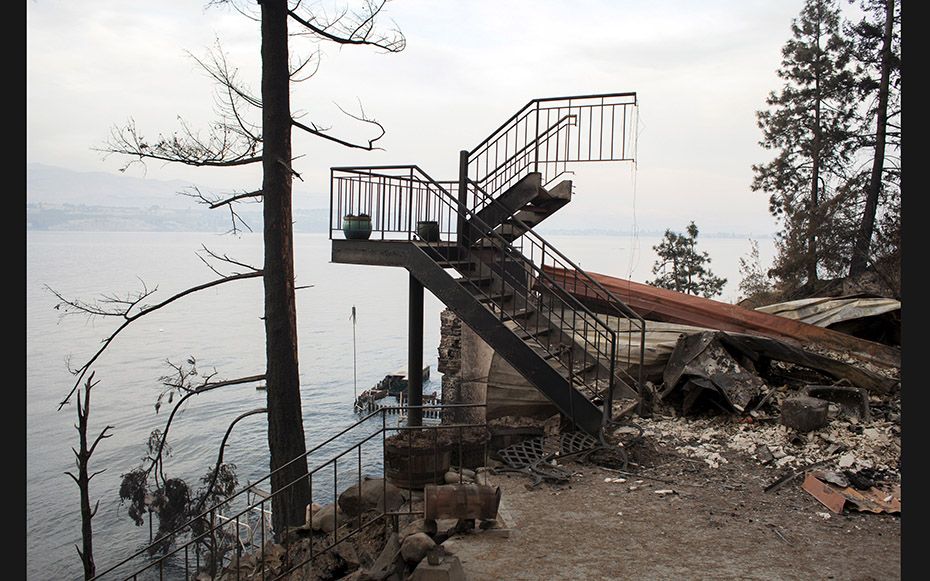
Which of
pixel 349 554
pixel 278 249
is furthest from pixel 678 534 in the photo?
pixel 278 249

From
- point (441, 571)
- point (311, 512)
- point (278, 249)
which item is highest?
point (278, 249)

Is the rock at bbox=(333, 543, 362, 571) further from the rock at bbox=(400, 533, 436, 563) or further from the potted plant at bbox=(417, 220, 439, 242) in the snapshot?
the potted plant at bbox=(417, 220, 439, 242)

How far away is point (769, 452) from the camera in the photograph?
772cm

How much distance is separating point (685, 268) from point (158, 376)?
31014 millimetres

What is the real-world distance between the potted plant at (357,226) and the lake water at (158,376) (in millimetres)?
3818

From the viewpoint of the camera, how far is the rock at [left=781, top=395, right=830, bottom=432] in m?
8.01

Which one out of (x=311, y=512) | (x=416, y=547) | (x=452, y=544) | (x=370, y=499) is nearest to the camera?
(x=416, y=547)

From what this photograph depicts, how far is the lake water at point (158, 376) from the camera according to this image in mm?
24438

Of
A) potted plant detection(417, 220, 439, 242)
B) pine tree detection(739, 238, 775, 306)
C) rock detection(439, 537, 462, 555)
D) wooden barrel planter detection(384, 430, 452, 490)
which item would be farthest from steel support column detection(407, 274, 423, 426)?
pine tree detection(739, 238, 775, 306)

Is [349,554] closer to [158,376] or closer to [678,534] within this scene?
[678,534]

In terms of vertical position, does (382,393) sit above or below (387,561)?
below

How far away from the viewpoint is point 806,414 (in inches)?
315

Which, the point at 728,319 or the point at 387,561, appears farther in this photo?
the point at 728,319

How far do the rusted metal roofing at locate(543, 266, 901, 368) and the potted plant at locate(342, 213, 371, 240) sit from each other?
10.2 feet
